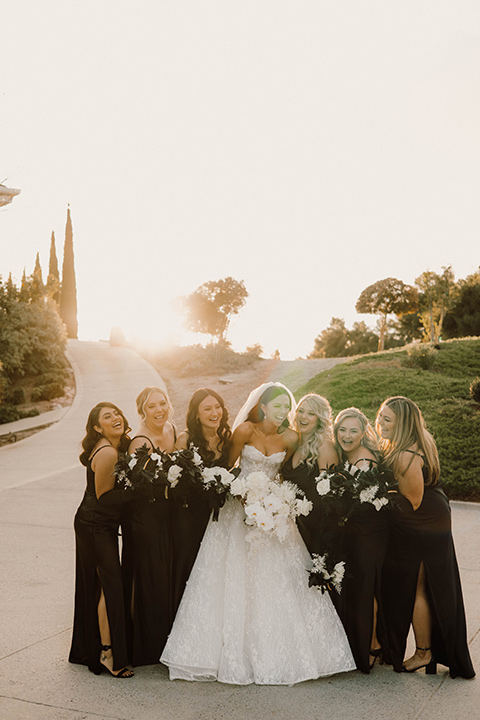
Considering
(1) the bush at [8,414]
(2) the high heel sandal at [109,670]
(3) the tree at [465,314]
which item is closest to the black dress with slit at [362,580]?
(2) the high heel sandal at [109,670]

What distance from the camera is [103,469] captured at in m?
4.70

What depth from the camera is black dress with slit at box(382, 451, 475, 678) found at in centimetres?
460

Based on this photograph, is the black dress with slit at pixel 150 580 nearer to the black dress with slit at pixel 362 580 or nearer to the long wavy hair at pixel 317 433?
the long wavy hair at pixel 317 433

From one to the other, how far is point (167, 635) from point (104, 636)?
44cm

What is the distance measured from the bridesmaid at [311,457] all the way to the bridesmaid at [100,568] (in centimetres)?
130

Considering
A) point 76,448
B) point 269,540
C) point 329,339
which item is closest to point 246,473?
point 269,540

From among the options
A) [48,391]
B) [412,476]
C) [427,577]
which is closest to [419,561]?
[427,577]

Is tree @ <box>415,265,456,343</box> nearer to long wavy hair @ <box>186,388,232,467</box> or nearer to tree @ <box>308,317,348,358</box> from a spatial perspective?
tree @ <box>308,317,348,358</box>

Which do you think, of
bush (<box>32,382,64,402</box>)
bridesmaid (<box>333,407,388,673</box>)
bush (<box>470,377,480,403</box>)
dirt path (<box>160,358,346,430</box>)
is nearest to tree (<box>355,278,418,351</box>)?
dirt path (<box>160,358,346,430</box>)

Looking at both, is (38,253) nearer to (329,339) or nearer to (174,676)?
(329,339)

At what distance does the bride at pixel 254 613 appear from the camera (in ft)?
14.6

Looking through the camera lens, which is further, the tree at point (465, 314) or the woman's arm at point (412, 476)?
the tree at point (465, 314)

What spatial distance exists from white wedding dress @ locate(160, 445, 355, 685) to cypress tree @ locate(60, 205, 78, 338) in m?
53.5

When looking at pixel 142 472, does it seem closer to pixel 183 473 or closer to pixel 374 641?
pixel 183 473
